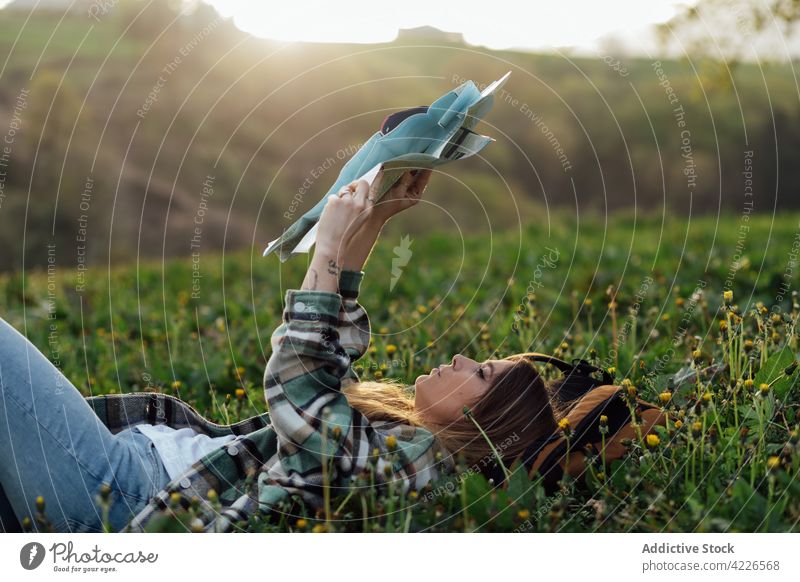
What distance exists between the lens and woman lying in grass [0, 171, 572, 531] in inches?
106

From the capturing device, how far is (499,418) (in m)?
2.98

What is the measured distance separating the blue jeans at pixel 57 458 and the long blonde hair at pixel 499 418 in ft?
2.71

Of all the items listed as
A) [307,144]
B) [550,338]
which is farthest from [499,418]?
[307,144]

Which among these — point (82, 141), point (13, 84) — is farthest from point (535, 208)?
point (13, 84)

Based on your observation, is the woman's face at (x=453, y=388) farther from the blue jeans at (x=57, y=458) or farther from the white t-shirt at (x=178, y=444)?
the blue jeans at (x=57, y=458)

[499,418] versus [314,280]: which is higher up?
[314,280]

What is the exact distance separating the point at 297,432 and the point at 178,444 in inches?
26.7

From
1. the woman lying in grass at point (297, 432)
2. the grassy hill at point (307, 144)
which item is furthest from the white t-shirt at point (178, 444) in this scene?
the grassy hill at point (307, 144)

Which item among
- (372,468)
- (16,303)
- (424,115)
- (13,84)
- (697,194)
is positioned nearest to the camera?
(372,468)

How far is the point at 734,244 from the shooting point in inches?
319

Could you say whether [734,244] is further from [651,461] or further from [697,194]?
[697,194]

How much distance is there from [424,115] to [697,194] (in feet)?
49.5

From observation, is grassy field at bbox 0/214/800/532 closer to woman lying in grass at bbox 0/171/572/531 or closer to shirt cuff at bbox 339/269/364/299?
woman lying in grass at bbox 0/171/572/531

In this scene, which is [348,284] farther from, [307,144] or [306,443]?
[307,144]
